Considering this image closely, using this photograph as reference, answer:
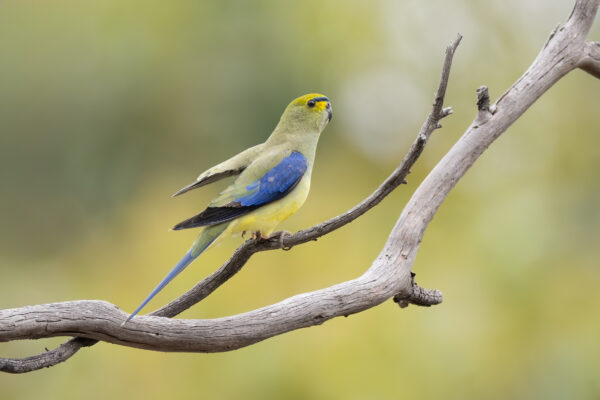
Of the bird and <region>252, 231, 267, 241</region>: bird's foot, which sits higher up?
the bird

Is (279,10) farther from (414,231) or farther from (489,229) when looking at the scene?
(414,231)

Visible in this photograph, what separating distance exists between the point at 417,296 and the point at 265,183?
2.17 ft

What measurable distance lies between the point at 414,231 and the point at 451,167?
27 cm

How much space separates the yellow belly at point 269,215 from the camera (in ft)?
8.48

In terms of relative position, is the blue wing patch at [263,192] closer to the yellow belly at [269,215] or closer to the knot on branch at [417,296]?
the yellow belly at [269,215]

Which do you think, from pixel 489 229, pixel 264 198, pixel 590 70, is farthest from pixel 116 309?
pixel 489 229

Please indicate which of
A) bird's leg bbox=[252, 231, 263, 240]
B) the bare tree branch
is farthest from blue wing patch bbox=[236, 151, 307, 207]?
the bare tree branch

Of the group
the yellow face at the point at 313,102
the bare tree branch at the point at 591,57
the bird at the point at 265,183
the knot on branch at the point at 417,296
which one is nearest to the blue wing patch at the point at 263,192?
the bird at the point at 265,183

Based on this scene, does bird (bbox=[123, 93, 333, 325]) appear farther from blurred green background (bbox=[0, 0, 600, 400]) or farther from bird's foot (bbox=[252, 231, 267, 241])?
blurred green background (bbox=[0, 0, 600, 400])

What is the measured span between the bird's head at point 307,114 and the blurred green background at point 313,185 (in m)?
2.18

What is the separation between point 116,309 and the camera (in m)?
2.12

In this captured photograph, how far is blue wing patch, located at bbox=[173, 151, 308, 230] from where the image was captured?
95.3 inches

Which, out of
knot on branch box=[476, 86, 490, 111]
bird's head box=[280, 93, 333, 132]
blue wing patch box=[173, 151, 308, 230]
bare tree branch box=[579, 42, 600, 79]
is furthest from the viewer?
bird's head box=[280, 93, 333, 132]

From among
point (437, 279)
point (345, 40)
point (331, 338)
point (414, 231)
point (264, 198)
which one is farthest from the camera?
point (345, 40)
